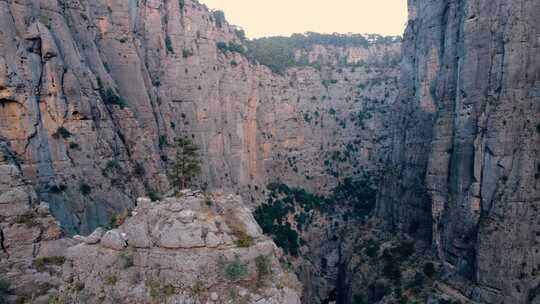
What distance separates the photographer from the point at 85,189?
3017 centimetres

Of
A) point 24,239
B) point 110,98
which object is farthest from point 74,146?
point 24,239

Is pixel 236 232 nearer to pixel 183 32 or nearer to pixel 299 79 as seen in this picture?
pixel 183 32

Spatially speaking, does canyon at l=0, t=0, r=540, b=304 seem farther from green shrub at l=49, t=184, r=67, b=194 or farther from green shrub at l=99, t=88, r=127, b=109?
green shrub at l=49, t=184, r=67, b=194

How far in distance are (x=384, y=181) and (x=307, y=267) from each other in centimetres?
1569

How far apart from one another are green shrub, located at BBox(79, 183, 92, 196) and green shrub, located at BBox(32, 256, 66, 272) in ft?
24.5

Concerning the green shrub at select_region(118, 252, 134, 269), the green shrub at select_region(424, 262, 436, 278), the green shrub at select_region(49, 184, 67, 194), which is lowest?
the green shrub at select_region(424, 262, 436, 278)

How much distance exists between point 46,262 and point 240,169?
36723mm

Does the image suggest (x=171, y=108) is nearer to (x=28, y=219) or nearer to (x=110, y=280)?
(x=28, y=219)

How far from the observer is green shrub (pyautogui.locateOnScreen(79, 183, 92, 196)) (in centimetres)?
3000

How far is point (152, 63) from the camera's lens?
46.9 meters

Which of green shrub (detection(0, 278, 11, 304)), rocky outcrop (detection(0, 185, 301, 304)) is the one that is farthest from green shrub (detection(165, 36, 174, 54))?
green shrub (detection(0, 278, 11, 304))

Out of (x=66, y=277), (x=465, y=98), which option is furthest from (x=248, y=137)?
(x=66, y=277)

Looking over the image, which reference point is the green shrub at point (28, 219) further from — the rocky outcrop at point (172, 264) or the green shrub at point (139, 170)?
the green shrub at point (139, 170)

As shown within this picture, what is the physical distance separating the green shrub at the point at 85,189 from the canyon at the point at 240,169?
0.47 ft
